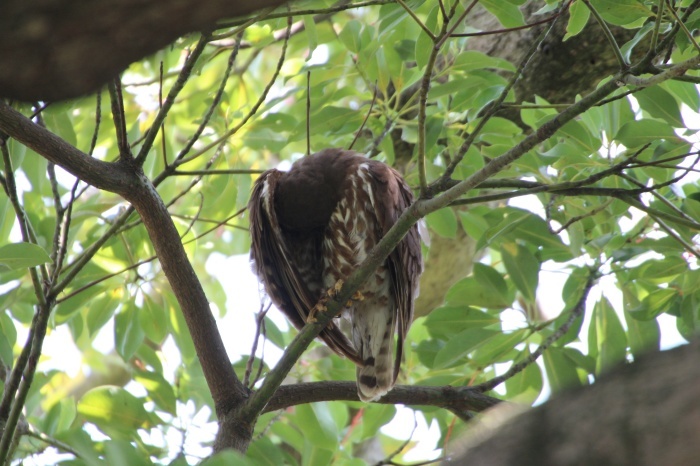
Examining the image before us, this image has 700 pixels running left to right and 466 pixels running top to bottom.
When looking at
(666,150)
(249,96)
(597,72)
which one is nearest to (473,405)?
(666,150)

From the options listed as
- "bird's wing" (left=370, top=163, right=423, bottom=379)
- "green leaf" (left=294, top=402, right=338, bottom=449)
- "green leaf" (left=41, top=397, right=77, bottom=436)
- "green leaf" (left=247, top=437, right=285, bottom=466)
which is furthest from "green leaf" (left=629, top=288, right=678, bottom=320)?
"green leaf" (left=41, top=397, right=77, bottom=436)

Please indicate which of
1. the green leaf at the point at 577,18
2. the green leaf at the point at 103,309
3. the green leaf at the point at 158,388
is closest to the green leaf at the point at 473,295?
the green leaf at the point at 577,18

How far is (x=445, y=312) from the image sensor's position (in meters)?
3.84

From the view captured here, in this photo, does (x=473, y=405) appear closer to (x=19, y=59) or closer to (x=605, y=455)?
(x=605, y=455)

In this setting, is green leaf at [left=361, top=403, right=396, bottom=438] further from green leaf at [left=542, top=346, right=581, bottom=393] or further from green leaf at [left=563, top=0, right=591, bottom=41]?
green leaf at [left=563, top=0, right=591, bottom=41]

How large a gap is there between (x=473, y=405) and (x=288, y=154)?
14.8ft

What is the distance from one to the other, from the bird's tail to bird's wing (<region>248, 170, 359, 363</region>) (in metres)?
0.14

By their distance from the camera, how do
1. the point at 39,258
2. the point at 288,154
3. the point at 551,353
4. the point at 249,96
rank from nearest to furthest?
the point at 39,258
the point at 551,353
the point at 249,96
the point at 288,154

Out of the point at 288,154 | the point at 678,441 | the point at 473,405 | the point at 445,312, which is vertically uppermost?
the point at 288,154

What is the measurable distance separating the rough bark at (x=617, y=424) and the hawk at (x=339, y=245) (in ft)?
9.13

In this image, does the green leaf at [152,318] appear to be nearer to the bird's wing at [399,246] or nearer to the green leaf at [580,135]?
the bird's wing at [399,246]

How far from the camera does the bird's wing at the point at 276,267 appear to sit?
408 centimetres

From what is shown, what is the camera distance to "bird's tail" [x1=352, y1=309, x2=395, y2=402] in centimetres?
379

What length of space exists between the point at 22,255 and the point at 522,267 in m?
2.29
